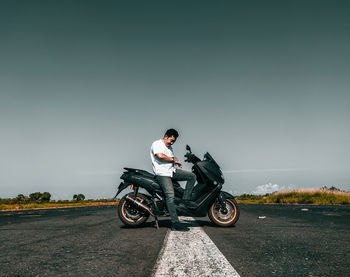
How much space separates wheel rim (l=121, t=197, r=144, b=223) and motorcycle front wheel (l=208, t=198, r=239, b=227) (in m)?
1.44

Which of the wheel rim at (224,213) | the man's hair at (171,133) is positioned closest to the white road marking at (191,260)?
the wheel rim at (224,213)

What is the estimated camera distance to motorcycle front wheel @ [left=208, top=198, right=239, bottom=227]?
5.36 metres

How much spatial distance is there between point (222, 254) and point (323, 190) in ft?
75.1

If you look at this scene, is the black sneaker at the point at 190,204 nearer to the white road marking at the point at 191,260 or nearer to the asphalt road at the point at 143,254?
the asphalt road at the point at 143,254

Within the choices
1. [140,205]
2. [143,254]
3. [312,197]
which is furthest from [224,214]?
[312,197]

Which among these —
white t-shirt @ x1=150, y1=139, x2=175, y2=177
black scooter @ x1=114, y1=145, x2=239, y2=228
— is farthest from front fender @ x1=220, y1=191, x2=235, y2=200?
white t-shirt @ x1=150, y1=139, x2=175, y2=177

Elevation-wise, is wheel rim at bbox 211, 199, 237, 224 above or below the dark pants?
below

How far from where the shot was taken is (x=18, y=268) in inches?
96.3

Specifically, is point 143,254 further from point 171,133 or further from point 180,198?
point 171,133

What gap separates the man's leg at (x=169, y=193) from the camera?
4.88m

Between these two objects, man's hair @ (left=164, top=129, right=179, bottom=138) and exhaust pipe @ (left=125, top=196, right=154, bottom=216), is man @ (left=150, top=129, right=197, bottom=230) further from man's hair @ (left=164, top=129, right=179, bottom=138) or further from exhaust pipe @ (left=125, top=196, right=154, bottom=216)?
exhaust pipe @ (left=125, top=196, right=154, bottom=216)

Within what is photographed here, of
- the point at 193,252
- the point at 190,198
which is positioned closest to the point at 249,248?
the point at 193,252

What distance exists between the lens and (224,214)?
215 inches

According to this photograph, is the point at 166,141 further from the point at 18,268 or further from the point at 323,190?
the point at 323,190
